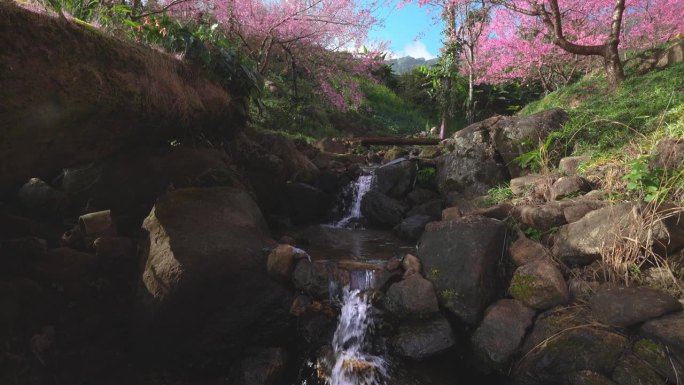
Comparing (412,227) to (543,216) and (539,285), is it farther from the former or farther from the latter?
(539,285)

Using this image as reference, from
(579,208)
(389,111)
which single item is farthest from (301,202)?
(389,111)

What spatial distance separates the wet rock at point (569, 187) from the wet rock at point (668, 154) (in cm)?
74

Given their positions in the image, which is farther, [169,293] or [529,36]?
[529,36]

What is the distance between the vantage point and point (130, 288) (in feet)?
14.0

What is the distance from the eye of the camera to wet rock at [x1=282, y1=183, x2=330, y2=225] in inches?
306

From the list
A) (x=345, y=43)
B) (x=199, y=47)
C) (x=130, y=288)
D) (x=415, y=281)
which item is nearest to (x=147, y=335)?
(x=130, y=288)

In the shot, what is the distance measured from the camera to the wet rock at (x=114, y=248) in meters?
4.27

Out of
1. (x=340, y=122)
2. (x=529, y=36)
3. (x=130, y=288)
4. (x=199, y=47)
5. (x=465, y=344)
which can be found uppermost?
(x=529, y=36)

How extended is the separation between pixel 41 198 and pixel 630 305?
7082 mm

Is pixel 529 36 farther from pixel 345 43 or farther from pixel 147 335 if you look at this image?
pixel 147 335

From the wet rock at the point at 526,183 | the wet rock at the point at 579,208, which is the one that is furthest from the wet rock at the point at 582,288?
the wet rock at the point at 526,183

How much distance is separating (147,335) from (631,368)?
429cm

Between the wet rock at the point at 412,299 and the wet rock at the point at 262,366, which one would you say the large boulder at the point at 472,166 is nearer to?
the wet rock at the point at 412,299

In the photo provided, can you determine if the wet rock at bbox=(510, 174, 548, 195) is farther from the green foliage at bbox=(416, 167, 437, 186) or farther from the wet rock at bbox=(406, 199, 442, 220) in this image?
the green foliage at bbox=(416, 167, 437, 186)
